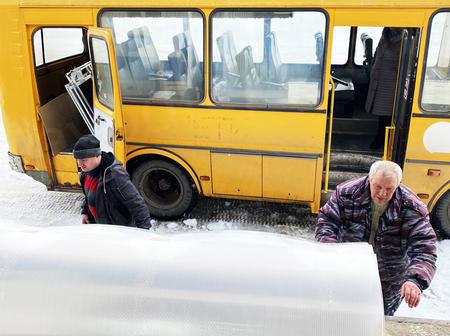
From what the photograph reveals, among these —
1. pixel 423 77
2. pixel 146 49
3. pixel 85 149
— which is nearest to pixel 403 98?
pixel 423 77

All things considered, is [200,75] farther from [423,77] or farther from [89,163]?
[423,77]

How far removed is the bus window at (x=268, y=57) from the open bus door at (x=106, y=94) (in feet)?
3.30

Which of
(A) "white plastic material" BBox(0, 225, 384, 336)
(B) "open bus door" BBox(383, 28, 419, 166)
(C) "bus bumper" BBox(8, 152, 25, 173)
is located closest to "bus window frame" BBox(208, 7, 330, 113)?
(B) "open bus door" BBox(383, 28, 419, 166)

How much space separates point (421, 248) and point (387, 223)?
9.3 inches

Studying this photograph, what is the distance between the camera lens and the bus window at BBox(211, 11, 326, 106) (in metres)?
4.74

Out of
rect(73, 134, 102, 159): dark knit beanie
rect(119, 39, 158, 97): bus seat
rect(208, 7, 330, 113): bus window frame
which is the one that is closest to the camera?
rect(73, 134, 102, 159): dark knit beanie

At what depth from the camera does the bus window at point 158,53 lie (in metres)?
4.98

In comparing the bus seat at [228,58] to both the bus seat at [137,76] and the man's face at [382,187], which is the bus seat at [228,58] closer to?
the bus seat at [137,76]

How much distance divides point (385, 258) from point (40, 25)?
4.19 meters

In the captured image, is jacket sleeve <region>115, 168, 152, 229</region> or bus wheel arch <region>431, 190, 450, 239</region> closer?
jacket sleeve <region>115, 168, 152, 229</region>

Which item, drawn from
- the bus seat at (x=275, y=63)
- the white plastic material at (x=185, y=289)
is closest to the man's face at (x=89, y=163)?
the white plastic material at (x=185, y=289)

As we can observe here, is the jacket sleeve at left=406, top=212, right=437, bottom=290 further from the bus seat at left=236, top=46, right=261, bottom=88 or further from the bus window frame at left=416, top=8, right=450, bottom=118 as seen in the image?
the bus seat at left=236, top=46, right=261, bottom=88

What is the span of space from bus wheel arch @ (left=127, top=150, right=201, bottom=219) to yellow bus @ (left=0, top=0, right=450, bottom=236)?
0.02m
